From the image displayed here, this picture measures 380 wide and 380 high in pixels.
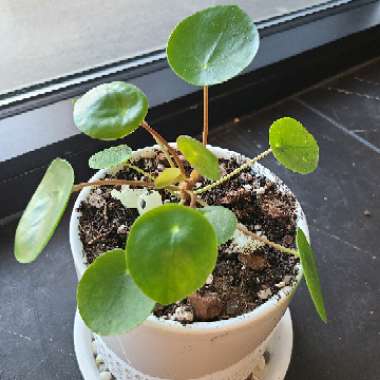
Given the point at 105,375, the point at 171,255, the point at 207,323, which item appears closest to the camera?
the point at 171,255

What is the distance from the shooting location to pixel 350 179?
1268 millimetres

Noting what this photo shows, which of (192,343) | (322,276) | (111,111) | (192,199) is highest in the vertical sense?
(111,111)

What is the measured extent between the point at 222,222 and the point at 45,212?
187 mm

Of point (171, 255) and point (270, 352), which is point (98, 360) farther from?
point (171, 255)

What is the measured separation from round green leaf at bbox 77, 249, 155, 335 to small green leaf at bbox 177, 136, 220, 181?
0.12 meters

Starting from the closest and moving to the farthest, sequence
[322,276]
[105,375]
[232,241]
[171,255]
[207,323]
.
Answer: [171,255] → [207,323] → [232,241] → [105,375] → [322,276]

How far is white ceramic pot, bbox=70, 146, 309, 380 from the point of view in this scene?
2.03ft

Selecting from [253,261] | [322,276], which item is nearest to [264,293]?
[253,261]

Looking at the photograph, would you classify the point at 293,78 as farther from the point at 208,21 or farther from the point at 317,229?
the point at 208,21

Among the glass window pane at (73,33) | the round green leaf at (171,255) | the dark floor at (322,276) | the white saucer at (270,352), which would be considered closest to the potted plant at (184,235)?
the round green leaf at (171,255)

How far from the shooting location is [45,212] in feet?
1.80

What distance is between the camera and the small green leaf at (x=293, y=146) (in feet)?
2.10

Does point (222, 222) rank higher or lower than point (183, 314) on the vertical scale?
higher

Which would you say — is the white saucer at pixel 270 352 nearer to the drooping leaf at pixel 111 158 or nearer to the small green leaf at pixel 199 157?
the drooping leaf at pixel 111 158
